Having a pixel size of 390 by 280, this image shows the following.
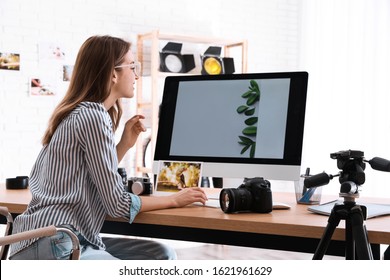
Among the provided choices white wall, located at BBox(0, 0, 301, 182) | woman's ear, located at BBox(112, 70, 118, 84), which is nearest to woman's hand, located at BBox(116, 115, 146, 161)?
woman's ear, located at BBox(112, 70, 118, 84)

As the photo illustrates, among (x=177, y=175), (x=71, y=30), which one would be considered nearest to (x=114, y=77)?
(x=177, y=175)

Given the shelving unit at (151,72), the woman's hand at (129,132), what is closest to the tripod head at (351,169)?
the woman's hand at (129,132)

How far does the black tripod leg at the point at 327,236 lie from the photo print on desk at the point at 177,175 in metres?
0.73

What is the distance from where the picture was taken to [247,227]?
1652mm

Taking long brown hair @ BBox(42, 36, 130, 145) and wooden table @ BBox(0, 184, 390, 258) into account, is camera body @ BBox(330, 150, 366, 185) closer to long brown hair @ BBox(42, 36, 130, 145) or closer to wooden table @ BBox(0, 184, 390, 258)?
wooden table @ BBox(0, 184, 390, 258)

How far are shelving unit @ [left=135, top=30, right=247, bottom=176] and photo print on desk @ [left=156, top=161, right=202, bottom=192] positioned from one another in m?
2.92

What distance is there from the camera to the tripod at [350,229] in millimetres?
1363

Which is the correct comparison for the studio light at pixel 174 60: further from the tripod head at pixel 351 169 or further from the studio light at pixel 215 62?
the tripod head at pixel 351 169

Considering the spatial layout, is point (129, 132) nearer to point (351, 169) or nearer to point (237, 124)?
point (237, 124)

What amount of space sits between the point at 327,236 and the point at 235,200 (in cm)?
40

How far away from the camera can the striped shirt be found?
1728mm

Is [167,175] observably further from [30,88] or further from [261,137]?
[30,88]

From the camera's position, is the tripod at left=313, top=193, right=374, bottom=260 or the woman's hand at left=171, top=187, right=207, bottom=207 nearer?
the tripod at left=313, top=193, right=374, bottom=260

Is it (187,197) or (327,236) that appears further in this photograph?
(187,197)
